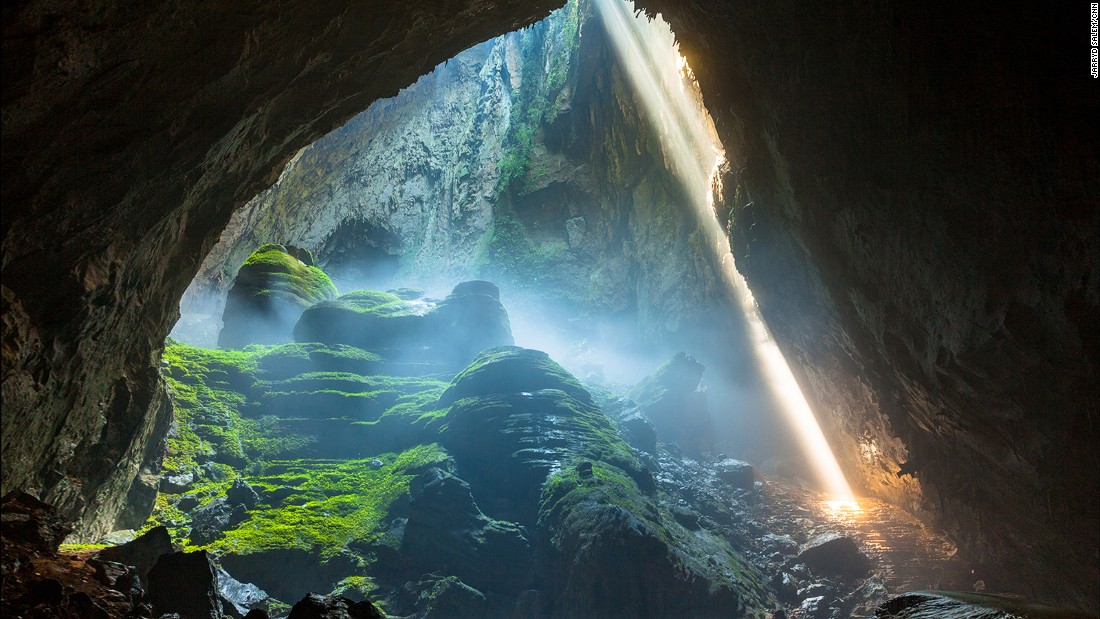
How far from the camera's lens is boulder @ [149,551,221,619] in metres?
6.54

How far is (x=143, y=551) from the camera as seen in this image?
716 centimetres

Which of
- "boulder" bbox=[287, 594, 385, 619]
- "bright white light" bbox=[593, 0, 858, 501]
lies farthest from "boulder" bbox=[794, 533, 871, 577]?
"boulder" bbox=[287, 594, 385, 619]

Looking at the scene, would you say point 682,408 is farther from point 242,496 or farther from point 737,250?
point 242,496

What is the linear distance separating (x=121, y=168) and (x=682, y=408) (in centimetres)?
2581

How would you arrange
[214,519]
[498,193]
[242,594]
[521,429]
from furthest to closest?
[498,193] < [521,429] < [214,519] < [242,594]

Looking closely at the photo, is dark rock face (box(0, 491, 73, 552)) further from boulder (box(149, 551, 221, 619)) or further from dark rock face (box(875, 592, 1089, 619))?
dark rock face (box(875, 592, 1089, 619))

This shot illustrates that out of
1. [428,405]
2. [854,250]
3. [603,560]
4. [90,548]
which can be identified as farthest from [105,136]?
[428,405]

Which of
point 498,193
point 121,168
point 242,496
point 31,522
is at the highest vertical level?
point 498,193

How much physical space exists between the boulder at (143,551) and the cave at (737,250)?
68cm

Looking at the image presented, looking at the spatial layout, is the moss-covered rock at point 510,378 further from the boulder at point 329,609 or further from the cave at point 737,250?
the boulder at point 329,609

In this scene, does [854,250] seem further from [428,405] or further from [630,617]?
[428,405]

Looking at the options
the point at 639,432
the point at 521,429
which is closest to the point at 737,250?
the point at 521,429

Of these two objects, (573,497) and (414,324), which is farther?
(414,324)

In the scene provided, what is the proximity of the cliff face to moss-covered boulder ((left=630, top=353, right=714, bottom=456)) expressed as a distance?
3232 millimetres
